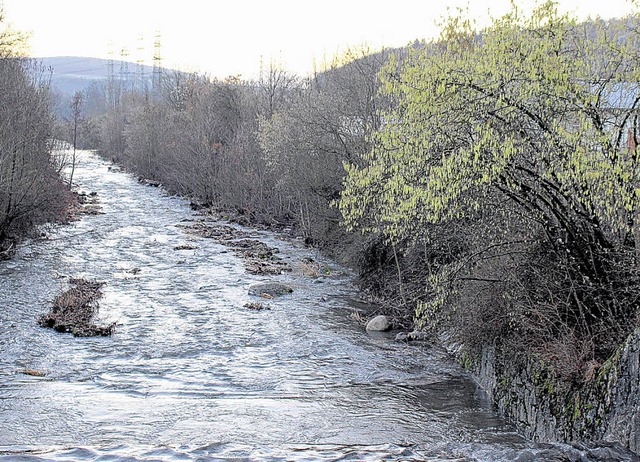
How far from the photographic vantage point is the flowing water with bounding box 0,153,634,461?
9766mm

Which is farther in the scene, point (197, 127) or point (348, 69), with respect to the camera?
point (197, 127)

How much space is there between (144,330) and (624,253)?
10.8 meters

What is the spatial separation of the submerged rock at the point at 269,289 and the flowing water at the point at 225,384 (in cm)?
32

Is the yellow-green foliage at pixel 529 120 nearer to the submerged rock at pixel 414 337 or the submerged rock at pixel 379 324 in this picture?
the submerged rock at pixel 414 337

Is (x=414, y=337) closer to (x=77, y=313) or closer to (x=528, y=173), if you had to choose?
(x=528, y=173)

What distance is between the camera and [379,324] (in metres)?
16.8

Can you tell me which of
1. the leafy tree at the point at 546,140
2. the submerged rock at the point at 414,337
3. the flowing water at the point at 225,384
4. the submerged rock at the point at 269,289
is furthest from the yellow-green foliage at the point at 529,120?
the submerged rock at the point at 269,289

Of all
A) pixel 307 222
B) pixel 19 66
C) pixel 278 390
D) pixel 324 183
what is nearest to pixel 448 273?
pixel 278 390

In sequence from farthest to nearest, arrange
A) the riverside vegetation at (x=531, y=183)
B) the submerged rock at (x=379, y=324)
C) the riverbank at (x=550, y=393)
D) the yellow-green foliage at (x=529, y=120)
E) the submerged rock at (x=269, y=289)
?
the submerged rock at (x=269, y=289) < the submerged rock at (x=379, y=324) < the riverside vegetation at (x=531, y=183) < the yellow-green foliage at (x=529, y=120) < the riverbank at (x=550, y=393)

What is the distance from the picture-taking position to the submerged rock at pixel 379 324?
1669cm

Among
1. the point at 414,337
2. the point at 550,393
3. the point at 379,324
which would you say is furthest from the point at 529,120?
the point at 379,324

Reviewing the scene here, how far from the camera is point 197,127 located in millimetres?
44938

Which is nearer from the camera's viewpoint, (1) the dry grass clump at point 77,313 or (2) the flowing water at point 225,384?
(2) the flowing water at point 225,384

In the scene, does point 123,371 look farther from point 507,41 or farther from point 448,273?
point 507,41
